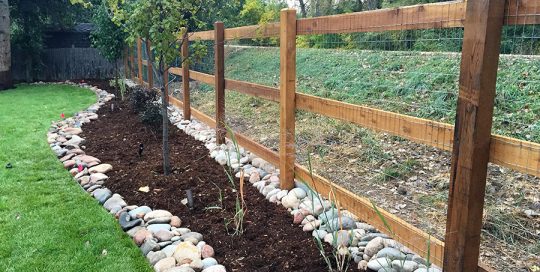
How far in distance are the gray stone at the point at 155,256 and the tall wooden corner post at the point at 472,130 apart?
69.0 inches

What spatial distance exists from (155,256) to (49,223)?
111 centimetres

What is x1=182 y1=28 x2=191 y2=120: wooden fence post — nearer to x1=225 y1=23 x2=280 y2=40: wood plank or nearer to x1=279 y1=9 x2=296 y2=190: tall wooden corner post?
x1=225 y1=23 x2=280 y2=40: wood plank

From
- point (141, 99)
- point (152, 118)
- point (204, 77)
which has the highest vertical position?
point (204, 77)

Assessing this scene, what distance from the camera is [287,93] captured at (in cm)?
382

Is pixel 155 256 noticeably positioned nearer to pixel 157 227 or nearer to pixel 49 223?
pixel 157 227

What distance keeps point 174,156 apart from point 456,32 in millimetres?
3383

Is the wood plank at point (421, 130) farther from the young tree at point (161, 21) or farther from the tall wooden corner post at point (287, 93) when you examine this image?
the young tree at point (161, 21)

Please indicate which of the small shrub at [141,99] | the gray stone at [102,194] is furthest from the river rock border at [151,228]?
the small shrub at [141,99]

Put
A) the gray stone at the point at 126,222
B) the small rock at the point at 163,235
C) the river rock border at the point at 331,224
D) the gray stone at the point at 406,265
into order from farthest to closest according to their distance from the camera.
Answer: the gray stone at the point at 126,222 < the small rock at the point at 163,235 < the river rock border at the point at 331,224 < the gray stone at the point at 406,265

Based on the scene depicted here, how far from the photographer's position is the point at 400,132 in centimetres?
262

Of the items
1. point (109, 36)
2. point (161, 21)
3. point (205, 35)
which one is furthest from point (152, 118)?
point (109, 36)

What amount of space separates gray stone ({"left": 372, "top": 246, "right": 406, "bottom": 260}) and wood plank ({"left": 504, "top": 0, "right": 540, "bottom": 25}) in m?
1.43

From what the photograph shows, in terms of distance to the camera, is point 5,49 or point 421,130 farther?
point 5,49

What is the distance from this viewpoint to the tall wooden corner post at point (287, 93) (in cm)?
374
